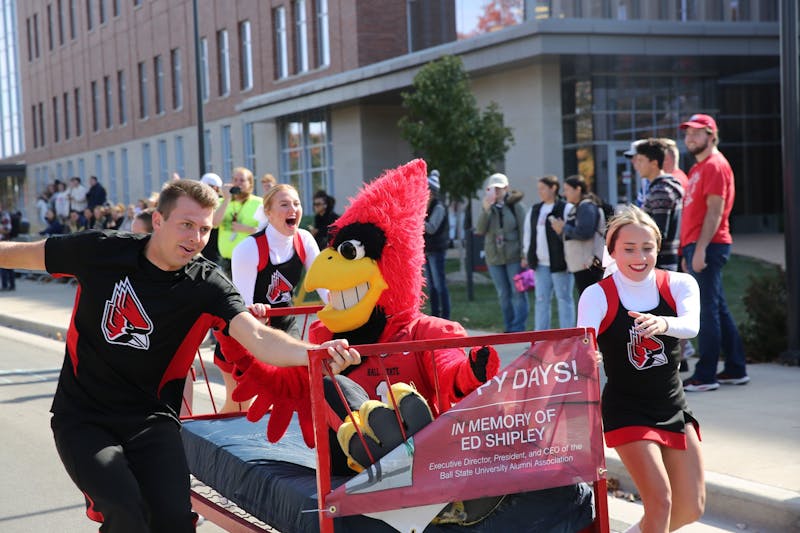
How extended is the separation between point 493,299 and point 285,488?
42.0ft

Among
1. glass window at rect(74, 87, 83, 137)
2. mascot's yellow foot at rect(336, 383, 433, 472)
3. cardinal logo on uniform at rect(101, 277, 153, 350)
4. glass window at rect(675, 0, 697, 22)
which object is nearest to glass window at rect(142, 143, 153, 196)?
glass window at rect(74, 87, 83, 137)

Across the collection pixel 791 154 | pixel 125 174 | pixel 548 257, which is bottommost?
pixel 548 257

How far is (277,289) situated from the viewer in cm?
705

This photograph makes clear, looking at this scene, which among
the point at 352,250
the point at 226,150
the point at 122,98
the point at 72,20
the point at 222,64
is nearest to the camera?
the point at 352,250

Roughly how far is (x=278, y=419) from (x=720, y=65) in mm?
23674

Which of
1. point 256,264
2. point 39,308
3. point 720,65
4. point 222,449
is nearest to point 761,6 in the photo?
point 720,65

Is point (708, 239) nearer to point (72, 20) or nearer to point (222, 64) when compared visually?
point (222, 64)

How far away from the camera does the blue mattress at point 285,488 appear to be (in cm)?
398

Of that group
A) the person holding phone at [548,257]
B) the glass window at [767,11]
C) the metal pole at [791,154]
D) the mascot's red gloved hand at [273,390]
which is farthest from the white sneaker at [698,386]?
the glass window at [767,11]

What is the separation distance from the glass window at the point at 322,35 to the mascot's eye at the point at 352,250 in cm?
2790

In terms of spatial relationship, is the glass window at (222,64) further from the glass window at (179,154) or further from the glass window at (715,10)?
the glass window at (715,10)

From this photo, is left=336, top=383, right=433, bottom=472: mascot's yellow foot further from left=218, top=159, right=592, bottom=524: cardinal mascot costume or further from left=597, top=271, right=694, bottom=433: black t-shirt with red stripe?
left=597, top=271, right=694, bottom=433: black t-shirt with red stripe

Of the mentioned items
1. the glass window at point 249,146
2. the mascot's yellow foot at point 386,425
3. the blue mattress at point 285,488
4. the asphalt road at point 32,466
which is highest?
the glass window at point 249,146

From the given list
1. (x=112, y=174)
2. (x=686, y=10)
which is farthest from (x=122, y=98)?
(x=686, y=10)
